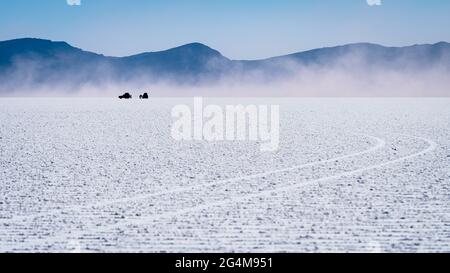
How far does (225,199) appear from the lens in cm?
546

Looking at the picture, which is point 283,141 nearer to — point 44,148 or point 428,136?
point 428,136

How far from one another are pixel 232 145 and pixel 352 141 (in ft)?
8.88

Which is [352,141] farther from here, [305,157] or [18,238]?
[18,238]

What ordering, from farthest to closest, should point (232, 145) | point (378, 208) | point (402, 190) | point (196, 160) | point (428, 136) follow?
point (428, 136) → point (232, 145) → point (196, 160) → point (402, 190) → point (378, 208)

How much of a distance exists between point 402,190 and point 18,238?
3981 millimetres

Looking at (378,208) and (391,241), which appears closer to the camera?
(391,241)

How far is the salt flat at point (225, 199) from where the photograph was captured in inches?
156

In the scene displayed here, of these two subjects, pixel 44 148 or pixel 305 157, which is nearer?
pixel 305 157

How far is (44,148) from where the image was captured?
34.7 feet

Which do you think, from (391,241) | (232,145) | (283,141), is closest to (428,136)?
(283,141)

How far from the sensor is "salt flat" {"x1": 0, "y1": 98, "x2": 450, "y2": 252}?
13.0 ft

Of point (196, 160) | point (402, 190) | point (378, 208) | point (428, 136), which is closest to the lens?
point (378, 208)
